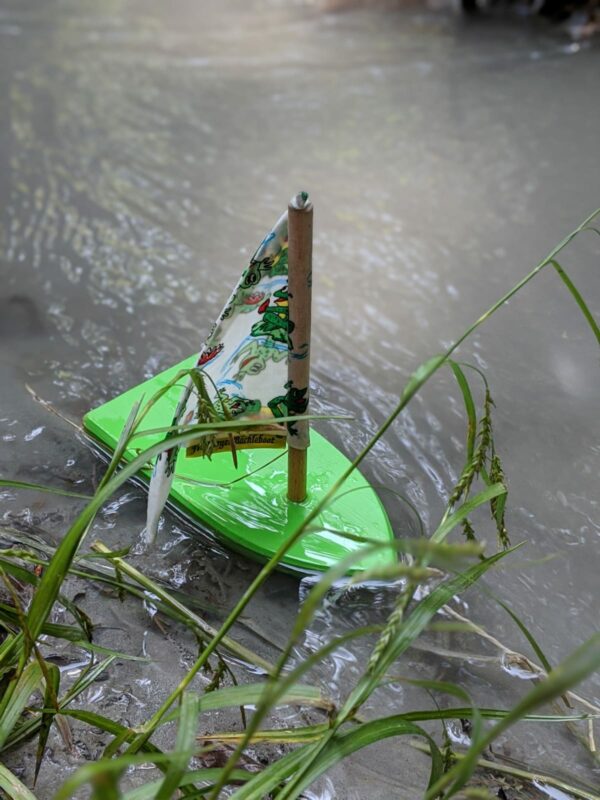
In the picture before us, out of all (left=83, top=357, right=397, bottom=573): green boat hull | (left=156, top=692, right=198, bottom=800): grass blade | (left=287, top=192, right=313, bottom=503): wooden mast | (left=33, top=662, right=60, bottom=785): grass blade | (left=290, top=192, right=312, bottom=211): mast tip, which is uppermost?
(left=290, top=192, right=312, bottom=211): mast tip

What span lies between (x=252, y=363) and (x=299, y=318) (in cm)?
11

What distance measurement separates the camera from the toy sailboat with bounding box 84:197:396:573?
3.53 feet

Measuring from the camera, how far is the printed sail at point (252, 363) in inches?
42.7

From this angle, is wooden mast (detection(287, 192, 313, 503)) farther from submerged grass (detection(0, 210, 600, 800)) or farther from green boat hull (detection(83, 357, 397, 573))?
submerged grass (detection(0, 210, 600, 800))

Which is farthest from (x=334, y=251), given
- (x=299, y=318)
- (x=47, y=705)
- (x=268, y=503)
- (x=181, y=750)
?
(x=181, y=750)

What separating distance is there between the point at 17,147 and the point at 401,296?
52.0 inches

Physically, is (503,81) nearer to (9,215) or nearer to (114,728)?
(9,215)

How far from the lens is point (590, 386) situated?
1696 millimetres

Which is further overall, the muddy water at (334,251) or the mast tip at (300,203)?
the muddy water at (334,251)

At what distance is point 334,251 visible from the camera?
6.95 ft

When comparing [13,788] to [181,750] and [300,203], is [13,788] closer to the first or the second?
[181,750]

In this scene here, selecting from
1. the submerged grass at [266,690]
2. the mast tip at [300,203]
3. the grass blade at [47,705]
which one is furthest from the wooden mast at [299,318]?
the grass blade at [47,705]

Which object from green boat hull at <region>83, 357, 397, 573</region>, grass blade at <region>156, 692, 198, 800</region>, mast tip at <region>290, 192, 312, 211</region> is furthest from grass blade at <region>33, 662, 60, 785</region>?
mast tip at <region>290, 192, 312, 211</region>

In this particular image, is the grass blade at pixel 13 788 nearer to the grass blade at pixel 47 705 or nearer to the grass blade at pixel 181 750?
the grass blade at pixel 47 705
